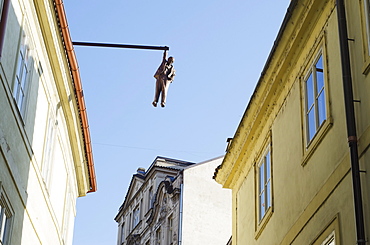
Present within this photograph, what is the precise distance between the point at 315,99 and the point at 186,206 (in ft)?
87.2

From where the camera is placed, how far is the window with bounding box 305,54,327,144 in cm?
1291

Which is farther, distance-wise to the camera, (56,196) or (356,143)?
(56,196)

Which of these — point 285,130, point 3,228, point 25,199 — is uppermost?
point 285,130

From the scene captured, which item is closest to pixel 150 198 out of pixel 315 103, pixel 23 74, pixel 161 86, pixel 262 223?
pixel 262 223

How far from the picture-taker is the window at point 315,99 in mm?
12906

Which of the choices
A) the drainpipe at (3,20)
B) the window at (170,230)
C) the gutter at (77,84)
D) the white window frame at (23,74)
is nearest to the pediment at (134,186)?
the window at (170,230)

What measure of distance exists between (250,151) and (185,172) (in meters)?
21.4

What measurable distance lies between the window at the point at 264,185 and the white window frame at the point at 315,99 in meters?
2.93

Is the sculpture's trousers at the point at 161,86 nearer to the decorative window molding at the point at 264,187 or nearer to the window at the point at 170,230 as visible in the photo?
the decorative window molding at the point at 264,187

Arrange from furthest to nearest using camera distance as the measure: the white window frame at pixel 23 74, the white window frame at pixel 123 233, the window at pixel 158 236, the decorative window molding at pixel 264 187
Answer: the white window frame at pixel 123 233 < the window at pixel 158 236 < the decorative window molding at pixel 264 187 < the white window frame at pixel 23 74

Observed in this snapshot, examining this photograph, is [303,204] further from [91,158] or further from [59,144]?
[91,158]

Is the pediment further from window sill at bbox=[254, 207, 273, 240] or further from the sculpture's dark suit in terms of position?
the sculpture's dark suit

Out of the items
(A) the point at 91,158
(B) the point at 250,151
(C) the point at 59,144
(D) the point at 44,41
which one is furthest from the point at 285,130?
(A) the point at 91,158

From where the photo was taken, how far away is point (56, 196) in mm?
19281
